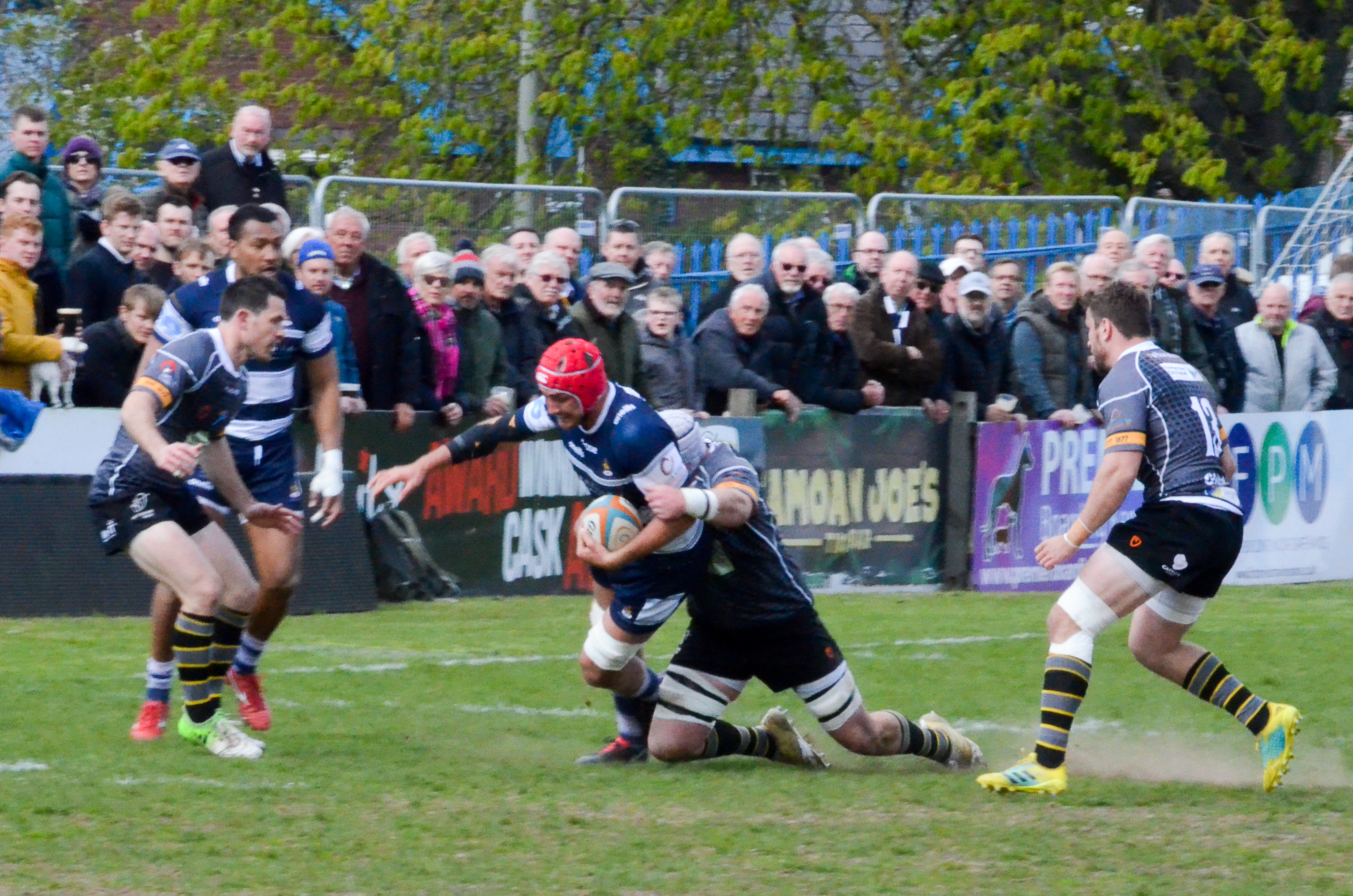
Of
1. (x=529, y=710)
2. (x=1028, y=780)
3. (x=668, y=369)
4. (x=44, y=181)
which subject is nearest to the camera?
(x=1028, y=780)

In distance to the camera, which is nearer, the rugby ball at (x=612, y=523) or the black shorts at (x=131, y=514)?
the rugby ball at (x=612, y=523)

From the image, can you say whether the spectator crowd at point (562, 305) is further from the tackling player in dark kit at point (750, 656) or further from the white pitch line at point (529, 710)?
the tackling player in dark kit at point (750, 656)

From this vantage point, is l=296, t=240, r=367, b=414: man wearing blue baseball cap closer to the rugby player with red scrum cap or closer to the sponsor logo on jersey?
the rugby player with red scrum cap

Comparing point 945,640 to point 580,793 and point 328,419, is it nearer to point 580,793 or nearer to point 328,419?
point 328,419

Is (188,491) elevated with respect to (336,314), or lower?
lower

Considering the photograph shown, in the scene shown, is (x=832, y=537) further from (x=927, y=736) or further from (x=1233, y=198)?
(x=1233, y=198)

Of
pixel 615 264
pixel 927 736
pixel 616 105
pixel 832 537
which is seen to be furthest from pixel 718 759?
pixel 616 105

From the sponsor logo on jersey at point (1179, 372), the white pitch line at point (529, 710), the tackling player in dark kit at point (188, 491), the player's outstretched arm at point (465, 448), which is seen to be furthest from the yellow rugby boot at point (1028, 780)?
the tackling player in dark kit at point (188, 491)

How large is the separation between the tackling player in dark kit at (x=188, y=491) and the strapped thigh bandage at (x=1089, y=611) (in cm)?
294

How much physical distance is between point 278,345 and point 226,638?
3.83 ft

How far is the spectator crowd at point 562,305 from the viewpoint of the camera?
11.0 metres

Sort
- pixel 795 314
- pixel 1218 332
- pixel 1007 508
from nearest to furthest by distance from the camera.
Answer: pixel 795 314 → pixel 1007 508 → pixel 1218 332

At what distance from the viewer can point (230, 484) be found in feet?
24.4

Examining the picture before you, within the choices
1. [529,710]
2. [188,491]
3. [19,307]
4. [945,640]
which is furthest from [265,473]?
[945,640]
